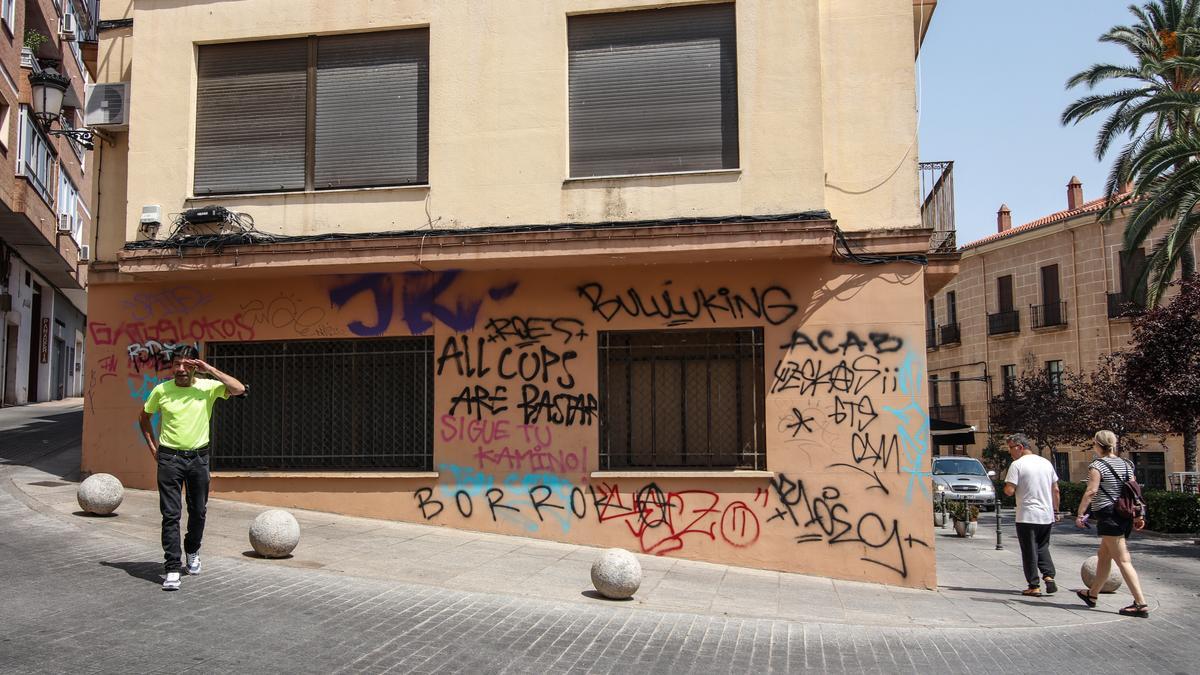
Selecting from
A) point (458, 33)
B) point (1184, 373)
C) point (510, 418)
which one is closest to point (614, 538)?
point (510, 418)

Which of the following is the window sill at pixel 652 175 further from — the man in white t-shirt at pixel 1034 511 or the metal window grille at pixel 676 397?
the man in white t-shirt at pixel 1034 511

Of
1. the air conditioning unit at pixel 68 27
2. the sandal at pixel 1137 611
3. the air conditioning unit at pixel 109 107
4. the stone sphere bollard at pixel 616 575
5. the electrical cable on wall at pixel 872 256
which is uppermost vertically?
the air conditioning unit at pixel 68 27

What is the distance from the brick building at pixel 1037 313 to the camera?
35688 mm

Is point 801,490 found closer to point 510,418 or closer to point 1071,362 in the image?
point 510,418

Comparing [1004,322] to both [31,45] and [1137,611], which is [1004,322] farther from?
[31,45]

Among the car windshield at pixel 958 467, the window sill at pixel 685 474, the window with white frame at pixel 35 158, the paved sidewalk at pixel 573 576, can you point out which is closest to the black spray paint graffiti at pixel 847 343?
the window sill at pixel 685 474

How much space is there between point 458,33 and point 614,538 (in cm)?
611

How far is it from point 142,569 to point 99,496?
2.41m

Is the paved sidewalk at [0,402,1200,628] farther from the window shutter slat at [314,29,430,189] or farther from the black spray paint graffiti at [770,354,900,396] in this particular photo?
the window shutter slat at [314,29,430,189]

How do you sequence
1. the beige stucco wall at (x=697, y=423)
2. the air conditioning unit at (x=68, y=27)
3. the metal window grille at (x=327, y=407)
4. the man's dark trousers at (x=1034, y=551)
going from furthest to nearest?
1. the air conditioning unit at (x=68, y=27)
2. the metal window grille at (x=327, y=407)
3. the beige stucco wall at (x=697, y=423)
4. the man's dark trousers at (x=1034, y=551)

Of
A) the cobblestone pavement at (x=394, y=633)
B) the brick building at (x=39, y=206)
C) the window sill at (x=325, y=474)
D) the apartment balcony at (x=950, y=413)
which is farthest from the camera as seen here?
the apartment balcony at (x=950, y=413)

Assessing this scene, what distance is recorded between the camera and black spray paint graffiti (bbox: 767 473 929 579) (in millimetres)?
10375

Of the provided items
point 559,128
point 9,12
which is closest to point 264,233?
point 559,128

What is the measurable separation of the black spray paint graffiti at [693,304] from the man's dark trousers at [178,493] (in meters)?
4.82
